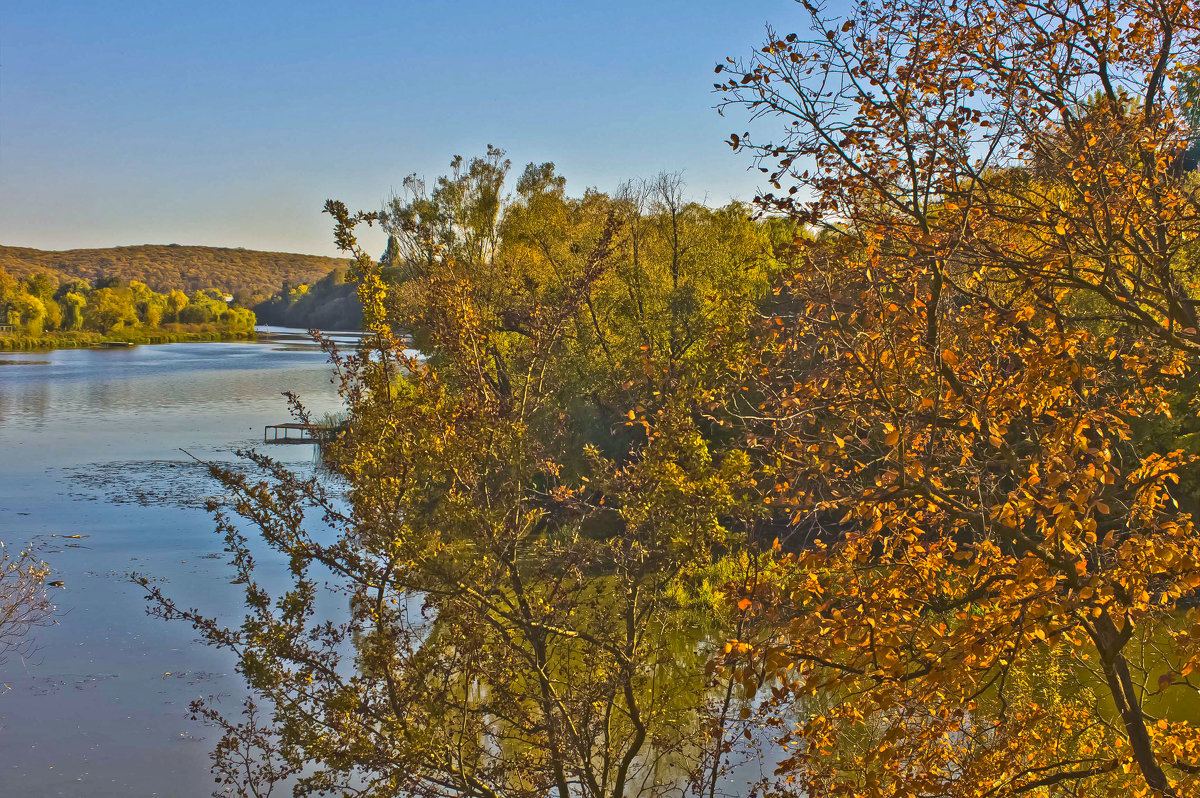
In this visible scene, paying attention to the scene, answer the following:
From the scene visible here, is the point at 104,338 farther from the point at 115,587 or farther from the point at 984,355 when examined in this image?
the point at 984,355

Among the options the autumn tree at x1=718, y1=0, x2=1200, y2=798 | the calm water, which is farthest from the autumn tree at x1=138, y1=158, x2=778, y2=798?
the calm water

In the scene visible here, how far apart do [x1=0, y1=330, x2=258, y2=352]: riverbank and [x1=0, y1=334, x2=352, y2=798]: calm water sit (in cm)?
4859

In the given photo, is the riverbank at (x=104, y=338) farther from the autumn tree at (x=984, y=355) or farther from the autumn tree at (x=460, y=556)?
the autumn tree at (x=984, y=355)

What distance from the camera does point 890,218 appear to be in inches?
153

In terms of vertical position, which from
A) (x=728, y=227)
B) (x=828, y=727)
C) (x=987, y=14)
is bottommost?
(x=828, y=727)

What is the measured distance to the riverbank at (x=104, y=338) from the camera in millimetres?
79188

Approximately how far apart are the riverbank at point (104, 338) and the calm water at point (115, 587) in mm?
48595

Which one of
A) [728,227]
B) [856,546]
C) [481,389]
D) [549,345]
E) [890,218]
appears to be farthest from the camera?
[728,227]

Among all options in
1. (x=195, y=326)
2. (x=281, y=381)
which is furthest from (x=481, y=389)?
(x=195, y=326)

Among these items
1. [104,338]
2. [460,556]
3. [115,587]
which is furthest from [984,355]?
[104,338]

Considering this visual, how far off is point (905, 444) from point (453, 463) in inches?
100

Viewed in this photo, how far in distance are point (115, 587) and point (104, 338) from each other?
294 ft

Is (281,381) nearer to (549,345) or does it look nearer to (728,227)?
(728,227)

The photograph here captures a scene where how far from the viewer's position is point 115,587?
47.1ft
